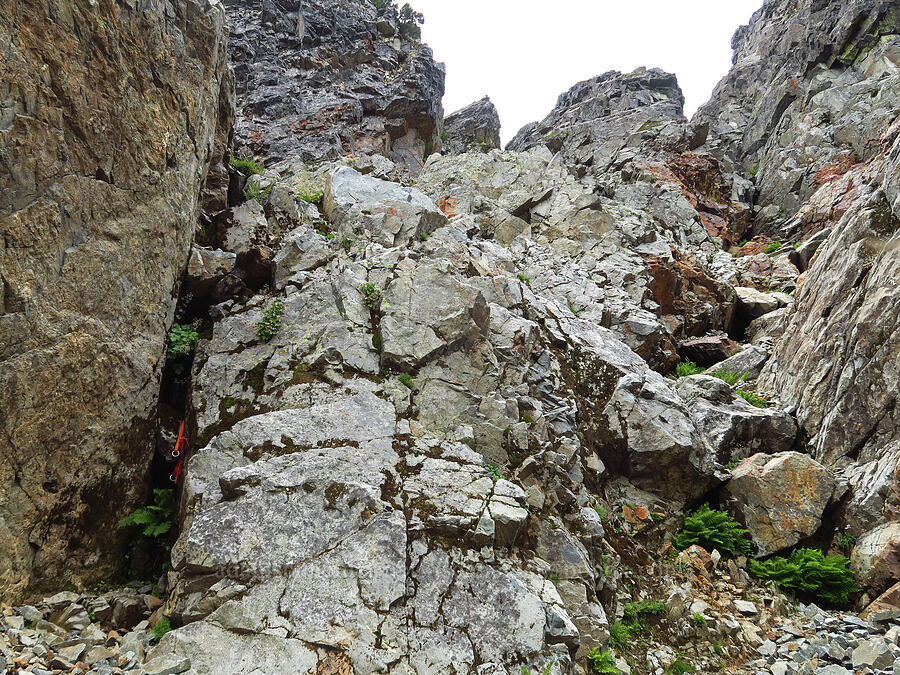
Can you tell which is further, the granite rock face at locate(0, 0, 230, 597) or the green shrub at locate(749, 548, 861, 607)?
the green shrub at locate(749, 548, 861, 607)

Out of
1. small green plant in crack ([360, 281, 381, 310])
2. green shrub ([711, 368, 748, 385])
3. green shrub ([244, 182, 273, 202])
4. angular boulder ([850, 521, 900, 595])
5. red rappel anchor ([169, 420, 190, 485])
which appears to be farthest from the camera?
green shrub ([711, 368, 748, 385])

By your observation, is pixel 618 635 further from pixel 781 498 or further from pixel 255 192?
pixel 255 192

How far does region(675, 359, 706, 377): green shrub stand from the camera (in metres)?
15.8

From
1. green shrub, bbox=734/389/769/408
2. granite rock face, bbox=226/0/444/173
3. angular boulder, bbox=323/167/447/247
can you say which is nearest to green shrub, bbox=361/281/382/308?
angular boulder, bbox=323/167/447/247

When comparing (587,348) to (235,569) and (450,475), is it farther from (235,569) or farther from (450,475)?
(235,569)

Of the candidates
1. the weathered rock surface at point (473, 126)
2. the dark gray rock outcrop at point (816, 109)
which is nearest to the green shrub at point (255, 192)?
the dark gray rock outcrop at point (816, 109)

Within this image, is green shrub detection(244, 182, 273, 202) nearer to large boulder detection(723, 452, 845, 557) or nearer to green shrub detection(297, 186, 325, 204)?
green shrub detection(297, 186, 325, 204)

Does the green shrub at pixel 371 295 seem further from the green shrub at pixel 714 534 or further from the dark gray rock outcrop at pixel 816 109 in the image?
the dark gray rock outcrop at pixel 816 109

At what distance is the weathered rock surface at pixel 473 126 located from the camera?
40.6 metres

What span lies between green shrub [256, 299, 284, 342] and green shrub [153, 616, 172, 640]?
17.5 feet

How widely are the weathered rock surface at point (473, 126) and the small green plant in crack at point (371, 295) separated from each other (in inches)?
1293

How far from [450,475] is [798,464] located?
8.17 meters

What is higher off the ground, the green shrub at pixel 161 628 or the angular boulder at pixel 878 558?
the angular boulder at pixel 878 558

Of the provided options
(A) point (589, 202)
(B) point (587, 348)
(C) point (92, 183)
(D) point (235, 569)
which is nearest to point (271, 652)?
(D) point (235, 569)
